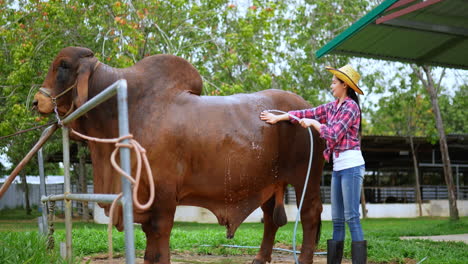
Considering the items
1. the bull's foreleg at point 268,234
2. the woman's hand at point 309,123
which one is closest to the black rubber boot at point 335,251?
the bull's foreleg at point 268,234

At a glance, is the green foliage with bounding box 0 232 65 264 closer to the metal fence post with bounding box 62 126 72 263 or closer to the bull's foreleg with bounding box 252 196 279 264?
the metal fence post with bounding box 62 126 72 263

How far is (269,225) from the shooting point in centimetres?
581

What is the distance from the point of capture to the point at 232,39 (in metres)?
13.8

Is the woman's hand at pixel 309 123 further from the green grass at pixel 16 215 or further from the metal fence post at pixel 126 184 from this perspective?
the green grass at pixel 16 215

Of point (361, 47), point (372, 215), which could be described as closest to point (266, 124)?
point (361, 47)

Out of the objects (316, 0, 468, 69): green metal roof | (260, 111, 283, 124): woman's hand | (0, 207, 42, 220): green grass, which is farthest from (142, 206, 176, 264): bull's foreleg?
(0, 207, 42, 220): green grass

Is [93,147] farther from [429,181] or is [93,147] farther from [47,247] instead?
[429,181]

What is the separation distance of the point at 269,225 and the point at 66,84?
2.53 meters

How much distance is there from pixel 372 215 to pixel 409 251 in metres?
16.2

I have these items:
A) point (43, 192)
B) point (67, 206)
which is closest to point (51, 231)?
point (43, 192)

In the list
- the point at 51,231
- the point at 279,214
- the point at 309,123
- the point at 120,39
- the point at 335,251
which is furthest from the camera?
the point at 120,39

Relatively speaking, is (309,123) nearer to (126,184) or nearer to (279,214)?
(279,214)

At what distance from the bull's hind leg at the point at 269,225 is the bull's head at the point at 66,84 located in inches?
88.0

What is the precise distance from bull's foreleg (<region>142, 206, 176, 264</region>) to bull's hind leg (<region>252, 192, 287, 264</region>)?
1.54 m
